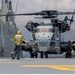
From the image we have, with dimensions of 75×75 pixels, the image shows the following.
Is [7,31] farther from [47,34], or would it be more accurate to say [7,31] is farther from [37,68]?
[37,68]

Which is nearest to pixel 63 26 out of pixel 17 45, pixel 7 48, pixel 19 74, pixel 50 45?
pixel 50 45

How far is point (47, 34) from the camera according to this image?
89.6ft

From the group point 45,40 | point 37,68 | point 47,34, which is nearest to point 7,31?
point 47,34

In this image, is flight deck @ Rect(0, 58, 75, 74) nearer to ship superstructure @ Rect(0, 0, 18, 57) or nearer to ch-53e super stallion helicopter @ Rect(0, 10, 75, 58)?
ch-53e super stallion helicopter @ Rect(0, 10, 75, 58)

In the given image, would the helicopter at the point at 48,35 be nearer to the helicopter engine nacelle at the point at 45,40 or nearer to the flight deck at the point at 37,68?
the helicopter engine nacelle at the point at 45,40

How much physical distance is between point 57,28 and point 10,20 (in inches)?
1558

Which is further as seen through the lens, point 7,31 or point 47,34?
point 7,31

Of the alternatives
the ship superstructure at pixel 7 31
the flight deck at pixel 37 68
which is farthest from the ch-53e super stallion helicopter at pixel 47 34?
the ship superstructure at pixel 7 31

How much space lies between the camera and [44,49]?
26.3 metres

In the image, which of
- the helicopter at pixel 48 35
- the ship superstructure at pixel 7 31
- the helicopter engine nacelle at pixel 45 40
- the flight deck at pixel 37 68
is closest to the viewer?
the flight deck at pixel 37 68

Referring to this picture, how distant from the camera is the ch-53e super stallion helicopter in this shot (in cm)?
2662

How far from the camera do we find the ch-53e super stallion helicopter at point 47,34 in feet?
87.4

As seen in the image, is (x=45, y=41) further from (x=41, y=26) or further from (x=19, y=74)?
(x=19, y=74)

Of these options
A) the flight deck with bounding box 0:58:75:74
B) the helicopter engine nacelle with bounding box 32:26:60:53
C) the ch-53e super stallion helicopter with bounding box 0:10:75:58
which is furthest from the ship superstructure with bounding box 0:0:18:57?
the flight deck with bounding box 0:58:75:74
